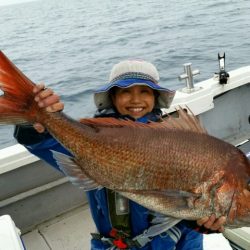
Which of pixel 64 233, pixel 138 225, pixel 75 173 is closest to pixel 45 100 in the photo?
pixel 75 173

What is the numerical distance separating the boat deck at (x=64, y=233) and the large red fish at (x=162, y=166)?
210 cm

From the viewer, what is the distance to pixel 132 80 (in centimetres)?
226

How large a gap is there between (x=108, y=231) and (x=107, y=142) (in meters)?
0.82

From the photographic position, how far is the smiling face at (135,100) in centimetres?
236

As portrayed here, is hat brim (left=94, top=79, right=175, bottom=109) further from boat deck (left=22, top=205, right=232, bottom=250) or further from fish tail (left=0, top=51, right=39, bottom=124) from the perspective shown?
boat deck (left=22, top=205, right=232, bottom=250)

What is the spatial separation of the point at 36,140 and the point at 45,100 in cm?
39

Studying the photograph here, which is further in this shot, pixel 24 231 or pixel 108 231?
pixel 24 231

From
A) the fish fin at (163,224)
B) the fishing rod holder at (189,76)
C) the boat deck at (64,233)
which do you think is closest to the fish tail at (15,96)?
the fish fin at (163,224)

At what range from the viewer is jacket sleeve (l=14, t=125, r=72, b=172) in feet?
6.49

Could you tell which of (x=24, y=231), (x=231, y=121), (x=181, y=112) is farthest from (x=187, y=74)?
(x=181, y=112)

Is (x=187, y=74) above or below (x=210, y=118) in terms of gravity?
above

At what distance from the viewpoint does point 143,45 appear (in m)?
14.4

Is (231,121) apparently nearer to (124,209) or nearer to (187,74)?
(187,74)

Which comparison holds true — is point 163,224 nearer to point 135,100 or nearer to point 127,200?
point 127,200
